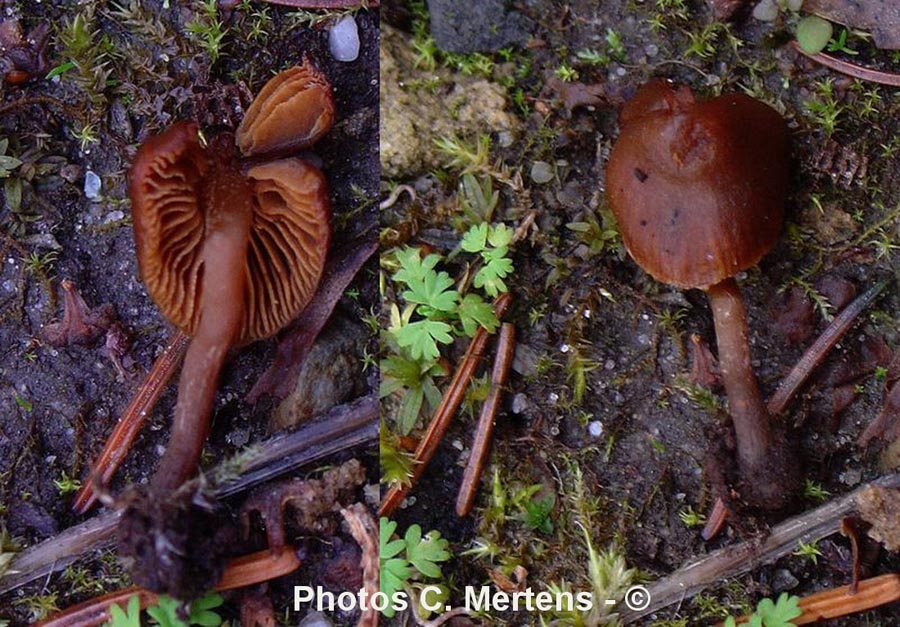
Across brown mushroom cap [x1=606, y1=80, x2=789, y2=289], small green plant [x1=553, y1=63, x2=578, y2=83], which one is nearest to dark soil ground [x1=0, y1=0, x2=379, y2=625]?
small green plant [x1=553, y1=63, x2=578, y2=83]

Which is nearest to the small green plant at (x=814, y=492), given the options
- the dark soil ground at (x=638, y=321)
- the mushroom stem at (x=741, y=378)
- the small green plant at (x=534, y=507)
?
the dark soil ground at (x=638, y=321)

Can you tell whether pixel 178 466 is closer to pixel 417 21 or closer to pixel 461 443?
pixel 461 443

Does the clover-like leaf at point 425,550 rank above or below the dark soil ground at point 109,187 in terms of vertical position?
below

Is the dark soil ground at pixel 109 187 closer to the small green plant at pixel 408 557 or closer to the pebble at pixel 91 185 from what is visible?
the pebble at pixel 91 185

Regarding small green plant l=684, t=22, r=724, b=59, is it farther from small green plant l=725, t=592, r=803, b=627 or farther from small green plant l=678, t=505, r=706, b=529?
small green plant l=725, t=592, r=803, b=627

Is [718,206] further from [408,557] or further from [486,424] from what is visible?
[408,557]

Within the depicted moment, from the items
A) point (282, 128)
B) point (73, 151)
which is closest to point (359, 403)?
point (282, 128)

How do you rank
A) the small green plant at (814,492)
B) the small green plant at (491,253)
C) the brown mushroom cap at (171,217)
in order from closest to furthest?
1. the brown mushroom cap at (171,217)
2. the small green plant at (814,492)
3. the small green plant at (491,253)
